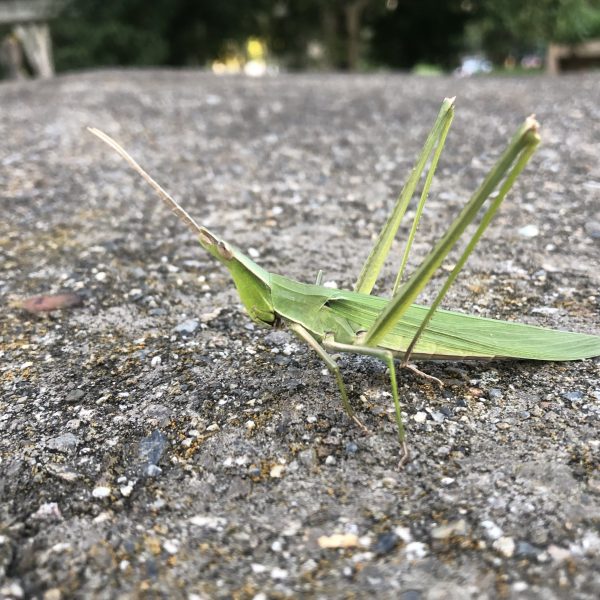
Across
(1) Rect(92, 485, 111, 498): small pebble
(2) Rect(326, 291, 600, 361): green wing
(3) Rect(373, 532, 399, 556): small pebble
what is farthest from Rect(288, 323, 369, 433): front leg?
(1) Rect(92, 485, 111, 498): small pebble

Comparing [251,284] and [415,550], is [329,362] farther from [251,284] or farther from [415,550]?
[415,550]

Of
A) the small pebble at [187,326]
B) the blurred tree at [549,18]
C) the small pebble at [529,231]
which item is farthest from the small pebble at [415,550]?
the blurred tree at [549,18]

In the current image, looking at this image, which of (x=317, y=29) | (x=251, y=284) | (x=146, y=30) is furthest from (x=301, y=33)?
(x=251, y=284)

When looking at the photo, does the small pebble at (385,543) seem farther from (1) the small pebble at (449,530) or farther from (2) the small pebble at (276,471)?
(2) the small pebble at (276,471)

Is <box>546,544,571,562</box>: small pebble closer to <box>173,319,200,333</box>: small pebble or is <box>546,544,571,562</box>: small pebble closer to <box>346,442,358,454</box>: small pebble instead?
<box>346,442,358,454</box>: small pebble

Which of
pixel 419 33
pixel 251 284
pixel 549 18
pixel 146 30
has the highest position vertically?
pixel 146 30

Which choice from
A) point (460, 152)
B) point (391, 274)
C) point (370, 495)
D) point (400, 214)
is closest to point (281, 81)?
point (460, 152)

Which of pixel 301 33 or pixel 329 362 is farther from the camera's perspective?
pixel 301 33
